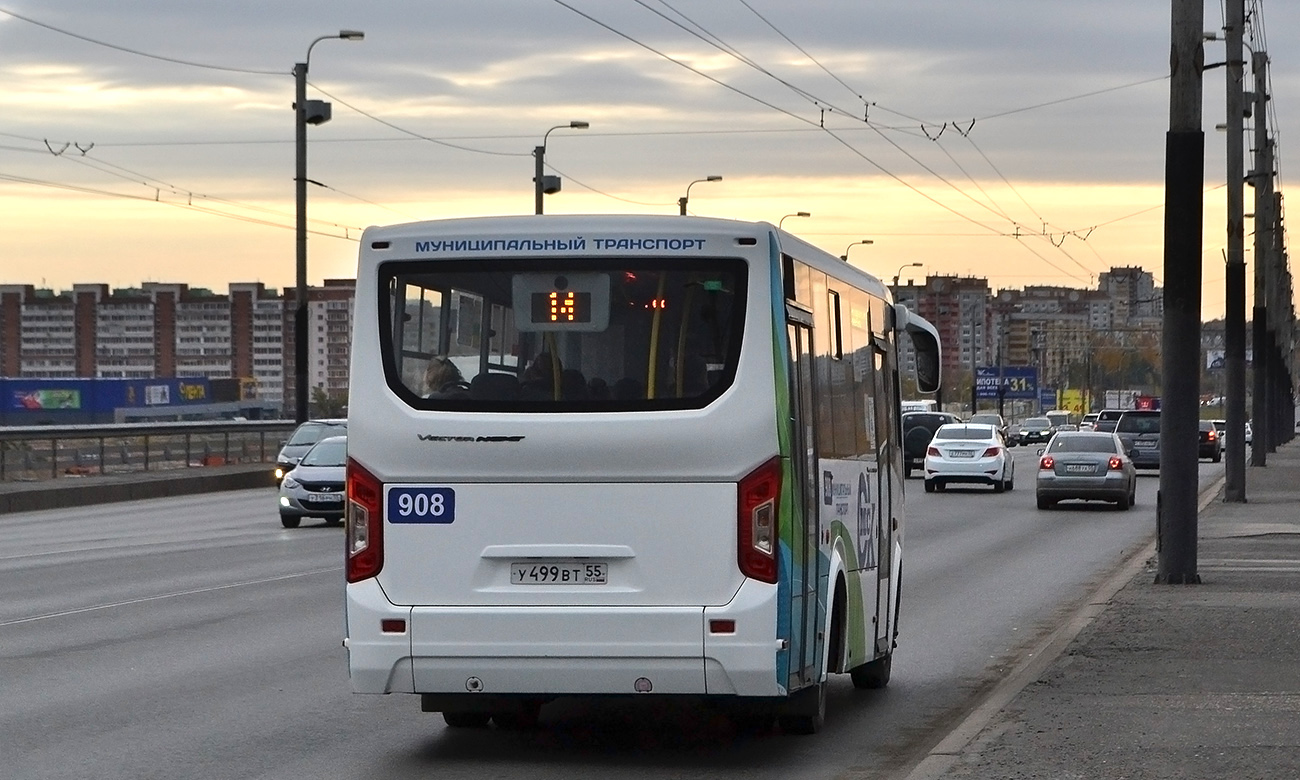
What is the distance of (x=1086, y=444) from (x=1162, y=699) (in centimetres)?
2584

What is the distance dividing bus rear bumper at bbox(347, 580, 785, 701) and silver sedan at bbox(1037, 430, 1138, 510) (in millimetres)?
27554

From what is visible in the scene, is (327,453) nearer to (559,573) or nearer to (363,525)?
(363,525)

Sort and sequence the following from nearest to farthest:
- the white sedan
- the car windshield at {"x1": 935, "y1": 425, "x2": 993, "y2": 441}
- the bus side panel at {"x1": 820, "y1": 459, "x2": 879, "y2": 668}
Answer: the bus side panel at {"x1": 820, "y1": 459, "x2": 879, "y2": 668}
the white sedan
the car windshield at {"x1": 935, "y1": 425, "x2": 993, "y2": 441}

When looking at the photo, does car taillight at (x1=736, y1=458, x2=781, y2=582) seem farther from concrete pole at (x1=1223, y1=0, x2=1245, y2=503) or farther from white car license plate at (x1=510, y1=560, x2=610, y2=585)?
concrete pole at (x1=1223, y1=0, x2=1245, y2=503)

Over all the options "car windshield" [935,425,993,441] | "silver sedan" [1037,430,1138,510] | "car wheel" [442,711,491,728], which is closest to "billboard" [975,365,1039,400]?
"car windshield" [935,425,993,441]

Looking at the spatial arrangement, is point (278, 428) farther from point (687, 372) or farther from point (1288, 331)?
point (1288, 331)

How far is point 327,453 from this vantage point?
101ft

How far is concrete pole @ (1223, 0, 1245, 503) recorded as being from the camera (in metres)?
31.8

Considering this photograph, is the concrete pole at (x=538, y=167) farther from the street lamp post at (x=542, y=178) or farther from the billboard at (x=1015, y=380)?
the billboard at (x=1015, y=380)

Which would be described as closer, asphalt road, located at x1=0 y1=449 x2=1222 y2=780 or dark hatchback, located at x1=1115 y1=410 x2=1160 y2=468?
asphalt road, located at x1=0 y1=449 x2=1222 y2=780

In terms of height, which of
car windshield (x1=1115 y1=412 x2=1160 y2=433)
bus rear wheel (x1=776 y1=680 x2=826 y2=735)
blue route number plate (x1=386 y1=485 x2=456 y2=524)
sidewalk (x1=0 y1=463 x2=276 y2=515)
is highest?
blue route number plate (x1=386 y1=485 x2=456 y2=524)

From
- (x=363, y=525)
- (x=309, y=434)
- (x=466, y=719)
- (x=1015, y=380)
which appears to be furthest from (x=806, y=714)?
(x=1015, y=380)

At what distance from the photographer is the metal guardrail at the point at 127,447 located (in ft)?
128

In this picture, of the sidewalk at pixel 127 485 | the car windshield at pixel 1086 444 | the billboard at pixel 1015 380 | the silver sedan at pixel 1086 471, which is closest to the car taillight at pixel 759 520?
the silver sedan at pixel 1086 471
